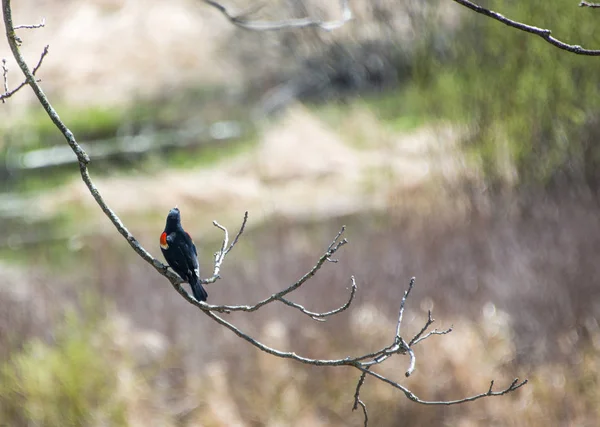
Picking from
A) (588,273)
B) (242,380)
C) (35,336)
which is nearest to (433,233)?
(588,273)

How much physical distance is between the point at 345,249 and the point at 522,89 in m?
2.15

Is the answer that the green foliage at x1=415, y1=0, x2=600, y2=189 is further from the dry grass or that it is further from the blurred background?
the dry grass

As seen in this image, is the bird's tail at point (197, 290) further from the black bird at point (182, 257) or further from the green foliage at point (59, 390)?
the green foliage at point (59, 390)

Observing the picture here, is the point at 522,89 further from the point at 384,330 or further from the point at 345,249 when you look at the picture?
the point at 384,330

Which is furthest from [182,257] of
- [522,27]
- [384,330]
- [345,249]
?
[345,249]

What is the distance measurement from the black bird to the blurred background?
571mm

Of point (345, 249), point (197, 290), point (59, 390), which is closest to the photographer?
point (197, 290)

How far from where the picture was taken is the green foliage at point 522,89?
7379 millimetres

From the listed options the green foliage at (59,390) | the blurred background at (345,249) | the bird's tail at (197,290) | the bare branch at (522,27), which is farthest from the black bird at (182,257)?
the green foliage at (59,390)

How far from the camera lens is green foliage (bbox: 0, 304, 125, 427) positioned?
184 inches

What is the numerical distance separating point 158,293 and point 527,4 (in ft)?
13.0

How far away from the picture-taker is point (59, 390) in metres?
4.70

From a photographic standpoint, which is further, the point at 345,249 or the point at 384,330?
the point at 345,249

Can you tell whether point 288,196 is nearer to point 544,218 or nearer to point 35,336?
point 544,218
